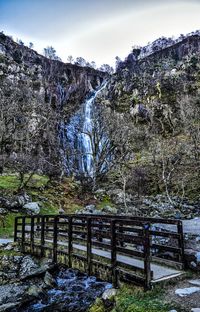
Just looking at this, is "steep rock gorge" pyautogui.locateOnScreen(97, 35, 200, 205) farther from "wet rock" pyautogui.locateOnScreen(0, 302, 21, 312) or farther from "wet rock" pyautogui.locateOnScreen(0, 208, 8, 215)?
"wet rock" pyautogui.locateOnScreen(0, 302, 21, 312)

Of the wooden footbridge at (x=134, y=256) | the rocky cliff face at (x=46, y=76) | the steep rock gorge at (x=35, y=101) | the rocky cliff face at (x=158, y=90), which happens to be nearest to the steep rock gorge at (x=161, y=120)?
the rocky cliff face at (x=158, y=90)

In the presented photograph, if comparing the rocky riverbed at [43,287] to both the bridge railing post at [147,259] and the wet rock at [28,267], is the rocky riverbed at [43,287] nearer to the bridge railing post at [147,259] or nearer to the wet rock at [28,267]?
the wet rock at [28,267]

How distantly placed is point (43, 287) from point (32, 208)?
13974mm

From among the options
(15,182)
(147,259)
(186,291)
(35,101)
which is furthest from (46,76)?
(186,291)

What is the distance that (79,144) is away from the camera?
141ft

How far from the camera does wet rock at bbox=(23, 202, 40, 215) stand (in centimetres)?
2220

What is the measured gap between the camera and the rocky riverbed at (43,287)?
7.58 m

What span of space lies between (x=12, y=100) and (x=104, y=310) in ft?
112

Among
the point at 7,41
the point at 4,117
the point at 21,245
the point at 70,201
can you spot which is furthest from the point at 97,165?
the point at 7,41

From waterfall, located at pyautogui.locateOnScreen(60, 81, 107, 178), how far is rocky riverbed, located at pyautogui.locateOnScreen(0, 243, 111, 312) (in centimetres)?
2389

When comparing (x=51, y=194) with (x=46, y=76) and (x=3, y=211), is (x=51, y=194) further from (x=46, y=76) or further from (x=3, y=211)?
(x=46, y=76)

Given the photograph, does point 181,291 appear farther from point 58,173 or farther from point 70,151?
point 70,151

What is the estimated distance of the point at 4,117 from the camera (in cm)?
3152

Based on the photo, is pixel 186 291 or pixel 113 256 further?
pixel 113 256
